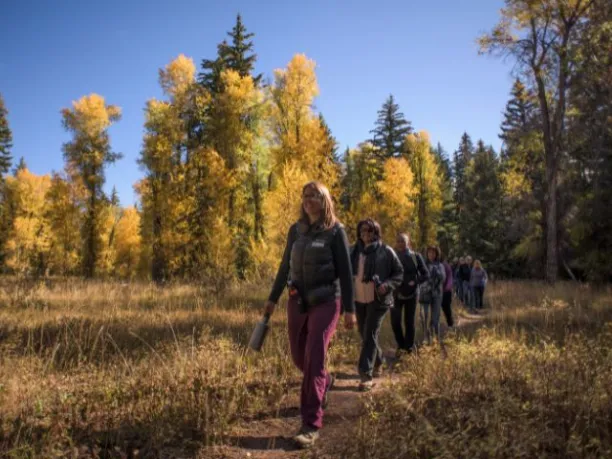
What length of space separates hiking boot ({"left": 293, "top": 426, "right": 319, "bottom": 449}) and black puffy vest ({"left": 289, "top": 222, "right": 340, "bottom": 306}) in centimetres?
106

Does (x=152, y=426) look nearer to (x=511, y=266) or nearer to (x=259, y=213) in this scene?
(x=259, y=213)

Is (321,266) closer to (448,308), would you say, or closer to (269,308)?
(269,308)

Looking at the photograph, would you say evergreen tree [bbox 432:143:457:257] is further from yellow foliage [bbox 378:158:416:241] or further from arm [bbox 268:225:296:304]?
arm [bbox 268:225:296:304]

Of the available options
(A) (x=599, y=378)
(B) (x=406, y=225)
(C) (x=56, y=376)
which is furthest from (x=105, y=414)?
(B) (x=406, y=225)

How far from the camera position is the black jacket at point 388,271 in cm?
526

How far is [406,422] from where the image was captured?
133 inches

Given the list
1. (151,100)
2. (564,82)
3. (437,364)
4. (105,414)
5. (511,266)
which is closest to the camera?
(105,414)

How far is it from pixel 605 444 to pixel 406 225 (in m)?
25.4

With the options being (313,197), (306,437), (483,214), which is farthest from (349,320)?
(483,214)

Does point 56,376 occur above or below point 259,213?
below

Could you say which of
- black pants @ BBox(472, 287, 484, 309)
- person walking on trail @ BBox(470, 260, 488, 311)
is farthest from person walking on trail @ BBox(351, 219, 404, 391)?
black pants @ BBox(472, 287, 484, 309)

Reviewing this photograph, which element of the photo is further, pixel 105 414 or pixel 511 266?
pixel 511 266

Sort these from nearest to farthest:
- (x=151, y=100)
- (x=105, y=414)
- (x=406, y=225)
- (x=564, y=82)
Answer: (x=105, y=414)
(x=564, y=82)
(x=151, y=100)
(x=406, y=225)

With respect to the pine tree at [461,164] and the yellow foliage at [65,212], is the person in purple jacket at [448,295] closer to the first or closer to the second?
the yellow foliage at [65,212]
